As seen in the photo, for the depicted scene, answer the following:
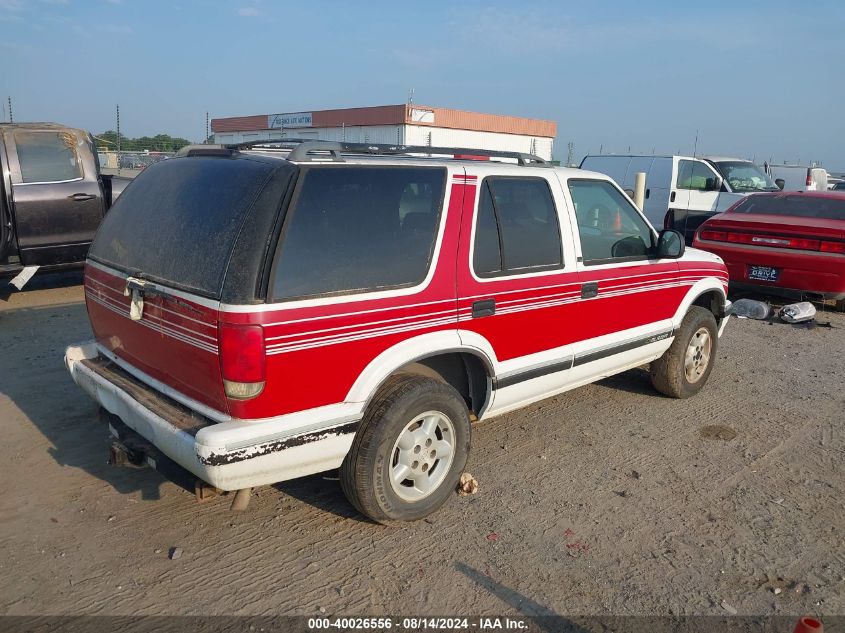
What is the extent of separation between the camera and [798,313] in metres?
8.47

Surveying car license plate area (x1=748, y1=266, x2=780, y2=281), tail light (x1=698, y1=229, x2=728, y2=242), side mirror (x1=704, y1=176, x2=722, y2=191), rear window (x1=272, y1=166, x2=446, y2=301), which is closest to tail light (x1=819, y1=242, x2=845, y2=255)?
car license plate area (x1=748, y1=266, x2=780, y2=281)

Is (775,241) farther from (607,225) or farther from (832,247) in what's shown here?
(607,225)

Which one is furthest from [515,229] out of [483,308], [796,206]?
[796,206]

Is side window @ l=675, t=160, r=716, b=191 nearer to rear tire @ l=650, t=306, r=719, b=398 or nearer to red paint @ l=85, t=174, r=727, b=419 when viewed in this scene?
rear tire @ l=650, t=306, r=719, b=398

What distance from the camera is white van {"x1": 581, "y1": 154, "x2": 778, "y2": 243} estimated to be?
1272 centimetres

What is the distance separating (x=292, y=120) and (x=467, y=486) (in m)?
42.2

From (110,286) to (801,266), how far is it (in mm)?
7938

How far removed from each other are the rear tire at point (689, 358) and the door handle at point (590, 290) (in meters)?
1.30

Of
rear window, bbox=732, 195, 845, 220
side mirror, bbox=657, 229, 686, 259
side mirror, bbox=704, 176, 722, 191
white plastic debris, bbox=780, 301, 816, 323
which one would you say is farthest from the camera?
side mirror, bbox=704, 176, 722, 191

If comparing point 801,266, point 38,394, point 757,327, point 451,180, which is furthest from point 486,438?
point 801,266

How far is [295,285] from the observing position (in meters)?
2.99

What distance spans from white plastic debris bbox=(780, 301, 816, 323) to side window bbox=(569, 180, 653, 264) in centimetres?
451

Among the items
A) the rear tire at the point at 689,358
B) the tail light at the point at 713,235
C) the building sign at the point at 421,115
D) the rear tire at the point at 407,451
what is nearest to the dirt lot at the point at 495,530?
the rear tire at the point at 407,451

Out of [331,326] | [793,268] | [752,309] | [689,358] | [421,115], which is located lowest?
[752,309]
